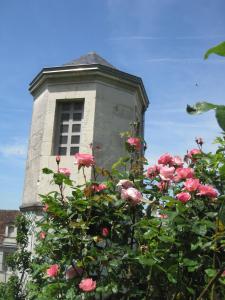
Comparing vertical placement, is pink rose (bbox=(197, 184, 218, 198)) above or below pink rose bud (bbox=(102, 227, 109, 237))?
above

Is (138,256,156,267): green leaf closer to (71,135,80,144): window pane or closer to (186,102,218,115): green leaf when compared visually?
(186,102,218,115): green leaf

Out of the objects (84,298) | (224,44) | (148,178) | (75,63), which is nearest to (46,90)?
(75,63)

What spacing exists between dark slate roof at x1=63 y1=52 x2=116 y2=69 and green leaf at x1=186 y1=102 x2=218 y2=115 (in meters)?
7.20

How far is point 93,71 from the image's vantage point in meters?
7.92

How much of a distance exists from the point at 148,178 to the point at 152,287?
994 mm

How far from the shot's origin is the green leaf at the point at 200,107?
970 millimetres

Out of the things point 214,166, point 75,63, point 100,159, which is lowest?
point 214,166

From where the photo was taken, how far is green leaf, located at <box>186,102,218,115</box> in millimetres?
970

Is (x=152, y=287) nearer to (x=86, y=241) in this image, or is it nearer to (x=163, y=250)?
(x=163, y=250)

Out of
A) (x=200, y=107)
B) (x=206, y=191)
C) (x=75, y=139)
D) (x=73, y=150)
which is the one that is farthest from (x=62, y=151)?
(x=200, y=107)

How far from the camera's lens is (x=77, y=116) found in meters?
8.11

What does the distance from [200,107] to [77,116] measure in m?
7.20

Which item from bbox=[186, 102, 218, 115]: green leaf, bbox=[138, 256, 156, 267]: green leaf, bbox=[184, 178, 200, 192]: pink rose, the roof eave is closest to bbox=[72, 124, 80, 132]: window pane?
the roof eave

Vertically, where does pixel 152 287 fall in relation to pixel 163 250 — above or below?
below
